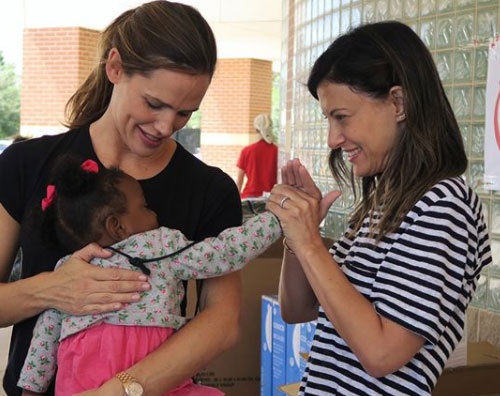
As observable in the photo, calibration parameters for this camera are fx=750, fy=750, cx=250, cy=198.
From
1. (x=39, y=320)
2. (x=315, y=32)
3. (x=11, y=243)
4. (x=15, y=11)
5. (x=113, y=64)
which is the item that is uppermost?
(x=15, y=11)

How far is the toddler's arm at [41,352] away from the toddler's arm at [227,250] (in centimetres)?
30

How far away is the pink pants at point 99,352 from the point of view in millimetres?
1654

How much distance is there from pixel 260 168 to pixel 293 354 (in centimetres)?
525

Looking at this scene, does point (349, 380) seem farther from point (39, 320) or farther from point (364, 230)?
point (39, 320)

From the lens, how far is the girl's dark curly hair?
1.68 metres

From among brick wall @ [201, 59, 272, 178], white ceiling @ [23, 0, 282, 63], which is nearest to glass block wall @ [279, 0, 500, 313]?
white ceiling @ [23, 0, 282, 63]

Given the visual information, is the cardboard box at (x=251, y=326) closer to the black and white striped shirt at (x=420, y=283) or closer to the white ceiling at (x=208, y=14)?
the black and white striped shirt at (x=420, y=283)

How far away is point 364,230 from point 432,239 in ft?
0.80

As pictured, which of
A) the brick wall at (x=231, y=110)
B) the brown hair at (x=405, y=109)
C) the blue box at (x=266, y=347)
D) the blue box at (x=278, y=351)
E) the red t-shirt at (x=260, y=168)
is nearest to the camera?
the brown hair at (x=405, y=109)

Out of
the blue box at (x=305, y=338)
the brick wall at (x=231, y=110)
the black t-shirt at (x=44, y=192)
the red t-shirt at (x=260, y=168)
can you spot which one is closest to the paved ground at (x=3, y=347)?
the blue box at (x=305, y=338)

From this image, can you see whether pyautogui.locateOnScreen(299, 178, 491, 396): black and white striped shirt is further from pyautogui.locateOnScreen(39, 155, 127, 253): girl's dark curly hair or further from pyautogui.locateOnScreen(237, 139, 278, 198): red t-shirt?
pyautogui.locateOnScreen(237, 139, 278, 198): red t-shirt

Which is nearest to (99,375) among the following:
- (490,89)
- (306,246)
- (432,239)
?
(306,246)

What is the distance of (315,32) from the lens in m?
3.93

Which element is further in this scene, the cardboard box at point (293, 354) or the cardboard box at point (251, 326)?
the cardboard box at point (251, 326)
